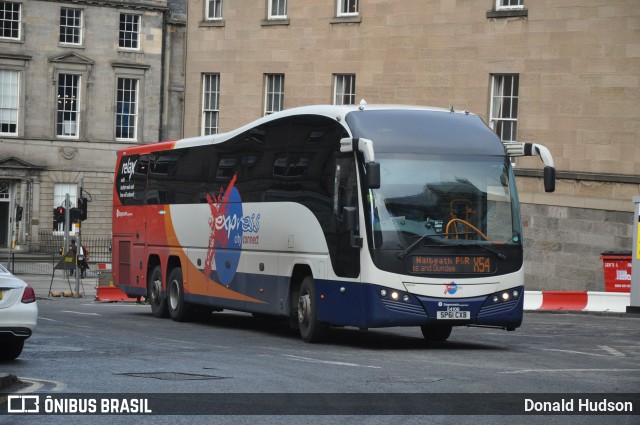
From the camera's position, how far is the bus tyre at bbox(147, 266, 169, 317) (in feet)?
90.3

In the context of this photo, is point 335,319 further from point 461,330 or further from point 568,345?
point 461,330

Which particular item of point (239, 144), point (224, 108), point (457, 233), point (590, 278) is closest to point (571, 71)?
point (590, 278)

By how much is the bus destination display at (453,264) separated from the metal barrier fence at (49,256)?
4397cm

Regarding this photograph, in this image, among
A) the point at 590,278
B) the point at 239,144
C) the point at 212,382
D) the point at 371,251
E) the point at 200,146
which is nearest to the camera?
the point at 212,382

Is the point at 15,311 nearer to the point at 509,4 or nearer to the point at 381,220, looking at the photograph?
the point at 381,220

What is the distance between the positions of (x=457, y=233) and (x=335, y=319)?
2.16m

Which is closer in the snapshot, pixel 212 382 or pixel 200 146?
pixel 212 382

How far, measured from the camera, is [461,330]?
24.9 meters

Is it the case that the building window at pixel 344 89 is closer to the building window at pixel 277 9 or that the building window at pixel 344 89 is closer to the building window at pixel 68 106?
the building window at pixel 277 9

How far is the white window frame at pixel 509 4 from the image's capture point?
39.2 m

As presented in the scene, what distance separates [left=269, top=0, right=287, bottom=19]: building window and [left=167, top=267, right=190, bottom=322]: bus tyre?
65.2ft

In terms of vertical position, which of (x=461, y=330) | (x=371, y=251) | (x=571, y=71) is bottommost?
(x=461, y=330)

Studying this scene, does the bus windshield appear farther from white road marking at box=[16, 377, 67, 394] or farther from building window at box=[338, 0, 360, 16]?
building window at box=[338, 0, 360, 16]

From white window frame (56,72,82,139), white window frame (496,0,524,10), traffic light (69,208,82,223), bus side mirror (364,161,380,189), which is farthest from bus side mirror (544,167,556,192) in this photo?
white window frame (56,72,82,139)
